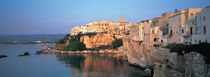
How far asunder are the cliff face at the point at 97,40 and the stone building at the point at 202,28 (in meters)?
45.3

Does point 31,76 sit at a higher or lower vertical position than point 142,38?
lower

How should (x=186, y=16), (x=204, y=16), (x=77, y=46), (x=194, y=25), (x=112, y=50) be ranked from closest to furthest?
(x=204, y=16) < (x=194, y=25) < (x=186, y=16) < (x=112, y=50) < (x=77, y=46)

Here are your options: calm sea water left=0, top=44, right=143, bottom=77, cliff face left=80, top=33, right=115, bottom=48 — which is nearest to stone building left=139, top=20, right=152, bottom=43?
calm sea water left=0, top=44, right=143, bottom=77

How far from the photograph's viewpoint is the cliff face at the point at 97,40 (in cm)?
6194

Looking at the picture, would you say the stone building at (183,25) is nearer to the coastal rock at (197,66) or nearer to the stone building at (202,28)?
the stone building at (202,28)

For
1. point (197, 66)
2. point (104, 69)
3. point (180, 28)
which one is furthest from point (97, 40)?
point (197, 66)

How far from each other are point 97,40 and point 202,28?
160 ft

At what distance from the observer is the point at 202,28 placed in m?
14.6

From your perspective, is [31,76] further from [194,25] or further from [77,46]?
[77,46]

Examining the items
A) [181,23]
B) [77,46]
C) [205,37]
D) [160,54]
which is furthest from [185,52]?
[77,46]

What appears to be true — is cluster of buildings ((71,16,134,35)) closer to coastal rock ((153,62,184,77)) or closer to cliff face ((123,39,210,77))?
cliff face ((123,39,210,77))

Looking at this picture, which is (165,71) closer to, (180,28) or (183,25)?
(183,25)

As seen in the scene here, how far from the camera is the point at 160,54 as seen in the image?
16828mm

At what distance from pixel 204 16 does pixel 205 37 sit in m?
1.29
